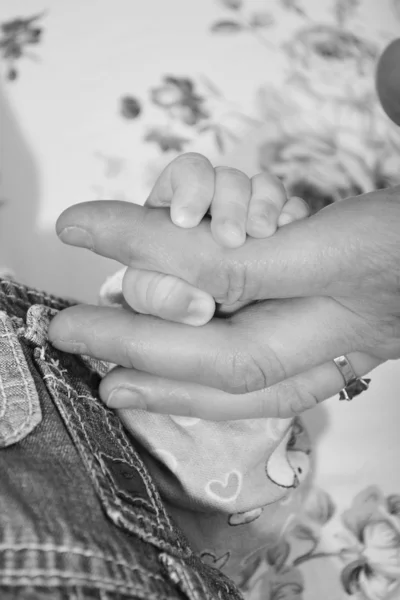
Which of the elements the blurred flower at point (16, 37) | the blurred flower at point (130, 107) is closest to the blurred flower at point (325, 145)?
the blurred flower at point (130, 107)

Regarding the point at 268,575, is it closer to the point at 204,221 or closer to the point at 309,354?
the point at 309,354

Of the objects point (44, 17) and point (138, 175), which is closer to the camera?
point (138, 175)

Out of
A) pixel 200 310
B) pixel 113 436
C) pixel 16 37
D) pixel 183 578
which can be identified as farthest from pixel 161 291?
pixel 16 37

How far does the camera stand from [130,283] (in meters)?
0.60

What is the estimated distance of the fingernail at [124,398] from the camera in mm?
640

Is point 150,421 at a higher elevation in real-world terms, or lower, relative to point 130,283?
lower

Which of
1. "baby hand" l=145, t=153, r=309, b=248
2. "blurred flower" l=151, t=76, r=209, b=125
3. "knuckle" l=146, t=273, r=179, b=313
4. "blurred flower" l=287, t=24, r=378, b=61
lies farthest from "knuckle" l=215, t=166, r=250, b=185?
"blurred flower" l=287, t=24, r=378, b=61

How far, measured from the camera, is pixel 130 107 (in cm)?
106

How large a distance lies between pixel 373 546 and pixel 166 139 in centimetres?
70

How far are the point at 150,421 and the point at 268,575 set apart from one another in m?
0.22

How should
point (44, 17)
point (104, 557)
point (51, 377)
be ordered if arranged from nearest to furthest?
point (104, 557) → point (51, 377) → point (44, 17)

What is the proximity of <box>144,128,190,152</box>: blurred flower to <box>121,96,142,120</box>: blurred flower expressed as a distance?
50 mm

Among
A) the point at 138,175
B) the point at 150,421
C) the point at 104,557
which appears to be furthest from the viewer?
the point at 138,175

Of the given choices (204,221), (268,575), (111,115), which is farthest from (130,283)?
(111,115)
